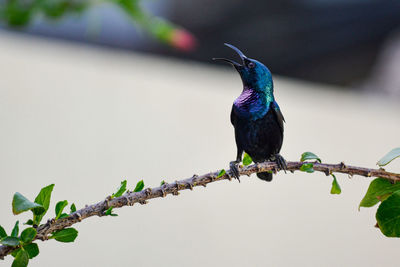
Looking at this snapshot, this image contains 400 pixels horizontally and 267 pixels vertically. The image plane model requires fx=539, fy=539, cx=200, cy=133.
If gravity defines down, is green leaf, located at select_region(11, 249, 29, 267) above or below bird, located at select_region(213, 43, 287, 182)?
below

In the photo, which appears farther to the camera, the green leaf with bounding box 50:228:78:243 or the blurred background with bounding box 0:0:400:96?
the blurred background with bounding box 0:0:400:96

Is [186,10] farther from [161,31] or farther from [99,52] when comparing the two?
[161,31]

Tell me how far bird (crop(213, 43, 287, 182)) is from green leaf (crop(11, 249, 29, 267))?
0.50ft

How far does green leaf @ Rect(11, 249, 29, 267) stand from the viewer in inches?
11.6

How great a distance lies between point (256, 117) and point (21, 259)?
0.63 feet

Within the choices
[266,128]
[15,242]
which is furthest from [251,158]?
[15,242]

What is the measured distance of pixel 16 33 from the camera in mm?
2164

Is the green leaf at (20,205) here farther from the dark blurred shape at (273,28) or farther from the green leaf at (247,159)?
the dark blurred shape at (273,28)

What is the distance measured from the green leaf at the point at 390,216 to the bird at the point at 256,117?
82 mm

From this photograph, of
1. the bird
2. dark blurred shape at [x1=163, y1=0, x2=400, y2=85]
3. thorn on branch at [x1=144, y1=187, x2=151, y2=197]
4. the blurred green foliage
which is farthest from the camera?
dark blurred shape at [x1=163, y1=0, x2=400, y2=85]

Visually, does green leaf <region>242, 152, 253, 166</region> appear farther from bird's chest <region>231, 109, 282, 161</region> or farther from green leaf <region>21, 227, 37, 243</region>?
green leaf <region>21, 227, 37, 243</region>

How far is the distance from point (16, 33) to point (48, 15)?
1.58m

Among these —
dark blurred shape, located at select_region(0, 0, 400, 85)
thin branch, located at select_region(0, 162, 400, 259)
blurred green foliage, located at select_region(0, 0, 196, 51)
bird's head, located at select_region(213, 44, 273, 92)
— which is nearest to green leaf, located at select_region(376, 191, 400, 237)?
thin branch, located at select_region(0, 162, 400, 259)

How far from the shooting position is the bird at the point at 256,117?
382 millimetres
